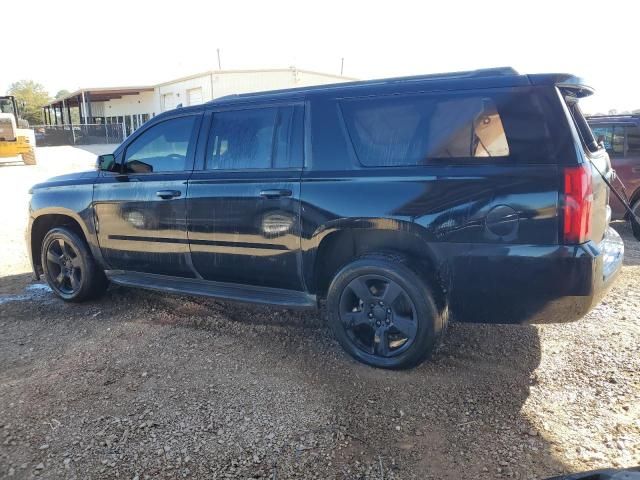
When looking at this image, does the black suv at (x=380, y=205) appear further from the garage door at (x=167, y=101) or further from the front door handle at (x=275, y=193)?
the garage door at (x=167, y=101)

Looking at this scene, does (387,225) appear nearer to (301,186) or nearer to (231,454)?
(301,186)

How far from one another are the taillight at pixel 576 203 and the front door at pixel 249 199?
1.73 m

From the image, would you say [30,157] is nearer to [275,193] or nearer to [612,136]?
[612,136]

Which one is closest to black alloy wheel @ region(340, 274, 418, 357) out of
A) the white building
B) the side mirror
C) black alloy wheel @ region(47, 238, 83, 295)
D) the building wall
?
the side mirror

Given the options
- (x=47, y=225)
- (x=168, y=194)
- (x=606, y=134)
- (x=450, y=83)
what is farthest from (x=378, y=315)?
(x=606, y=134)

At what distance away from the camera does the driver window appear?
451 centimetres

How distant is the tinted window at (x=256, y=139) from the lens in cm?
393

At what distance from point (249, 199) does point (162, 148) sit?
3.96ft

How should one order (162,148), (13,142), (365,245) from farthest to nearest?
(13,142), (162,148), (365,245)

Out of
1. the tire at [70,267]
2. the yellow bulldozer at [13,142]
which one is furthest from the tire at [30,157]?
the tire at [70,267]

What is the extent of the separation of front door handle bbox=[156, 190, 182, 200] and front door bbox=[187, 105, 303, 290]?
148 millimetres

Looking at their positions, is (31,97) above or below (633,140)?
above

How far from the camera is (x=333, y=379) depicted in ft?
11.7

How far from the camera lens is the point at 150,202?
14.8 ft
